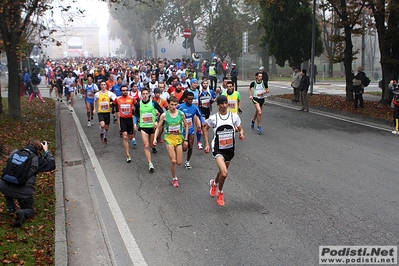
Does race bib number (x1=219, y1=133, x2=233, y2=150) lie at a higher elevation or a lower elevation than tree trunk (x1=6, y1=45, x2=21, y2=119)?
lower

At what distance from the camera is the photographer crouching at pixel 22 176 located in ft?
21.5

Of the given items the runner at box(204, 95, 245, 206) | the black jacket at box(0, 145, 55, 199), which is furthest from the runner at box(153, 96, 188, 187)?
the black jacket at box(0, 145, 55, 199)

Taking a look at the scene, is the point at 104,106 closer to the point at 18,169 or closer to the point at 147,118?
the point at 147,118

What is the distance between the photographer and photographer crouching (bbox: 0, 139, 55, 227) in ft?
21.5

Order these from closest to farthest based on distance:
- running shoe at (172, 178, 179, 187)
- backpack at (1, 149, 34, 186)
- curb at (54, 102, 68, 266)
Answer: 1. curb at (54, 102, 68, 266)
2. backpack at (1, 149, 34, 186)
3. running shoe at (172, 178, 179, 187)

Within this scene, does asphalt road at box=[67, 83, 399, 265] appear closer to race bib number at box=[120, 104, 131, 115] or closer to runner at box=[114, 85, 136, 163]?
runner at box=[114, 85, 136, 163]

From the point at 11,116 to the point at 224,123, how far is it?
37.0ft

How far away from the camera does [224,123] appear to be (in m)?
7.71

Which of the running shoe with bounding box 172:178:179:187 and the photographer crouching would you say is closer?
the photographer crouching

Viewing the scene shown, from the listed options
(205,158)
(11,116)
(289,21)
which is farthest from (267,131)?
(289,21)

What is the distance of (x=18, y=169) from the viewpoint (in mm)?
6508

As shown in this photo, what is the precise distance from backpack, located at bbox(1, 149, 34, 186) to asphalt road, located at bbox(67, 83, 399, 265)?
1401 millimetres

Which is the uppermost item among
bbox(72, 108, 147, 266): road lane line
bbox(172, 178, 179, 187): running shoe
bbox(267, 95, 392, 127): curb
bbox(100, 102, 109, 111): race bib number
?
bbox(100, 102, 109, 111): race bib number

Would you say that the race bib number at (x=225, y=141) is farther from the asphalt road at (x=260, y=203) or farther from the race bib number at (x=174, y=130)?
the race bib number at (x=174, y=130)
